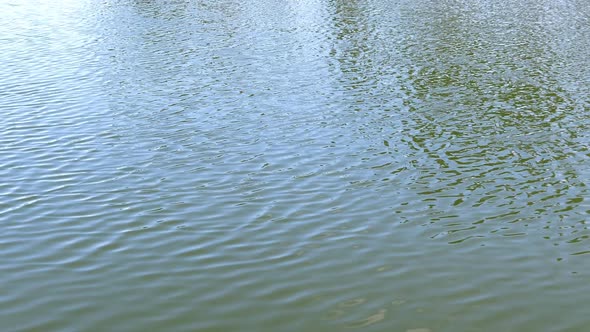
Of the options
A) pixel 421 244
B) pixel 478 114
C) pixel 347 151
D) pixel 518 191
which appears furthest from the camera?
pixel 478 114

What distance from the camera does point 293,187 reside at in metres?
16.9

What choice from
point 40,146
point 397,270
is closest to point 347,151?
point 397,270

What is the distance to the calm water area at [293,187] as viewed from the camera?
11.9m

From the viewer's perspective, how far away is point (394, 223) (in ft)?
49.1

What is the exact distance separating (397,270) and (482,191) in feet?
15.1

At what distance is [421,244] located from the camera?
45.8ft

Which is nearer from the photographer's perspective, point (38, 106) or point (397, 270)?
point (397, 270)

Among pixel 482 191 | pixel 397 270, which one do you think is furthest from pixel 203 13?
pixel 397 270

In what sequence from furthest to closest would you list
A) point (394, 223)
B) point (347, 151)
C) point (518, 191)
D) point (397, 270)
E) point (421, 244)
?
1. point (347, 151)
2. point (518, 191)
3. point (394, 223)
4. point (421, 244)
5. point (397, 270)

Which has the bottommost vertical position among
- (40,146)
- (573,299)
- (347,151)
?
(573,299)

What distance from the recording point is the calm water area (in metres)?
11.9

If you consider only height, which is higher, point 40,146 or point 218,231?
point 40,146

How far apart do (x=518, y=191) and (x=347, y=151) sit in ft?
15.8

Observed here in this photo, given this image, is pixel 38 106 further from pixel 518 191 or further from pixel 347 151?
pixel 518 191
